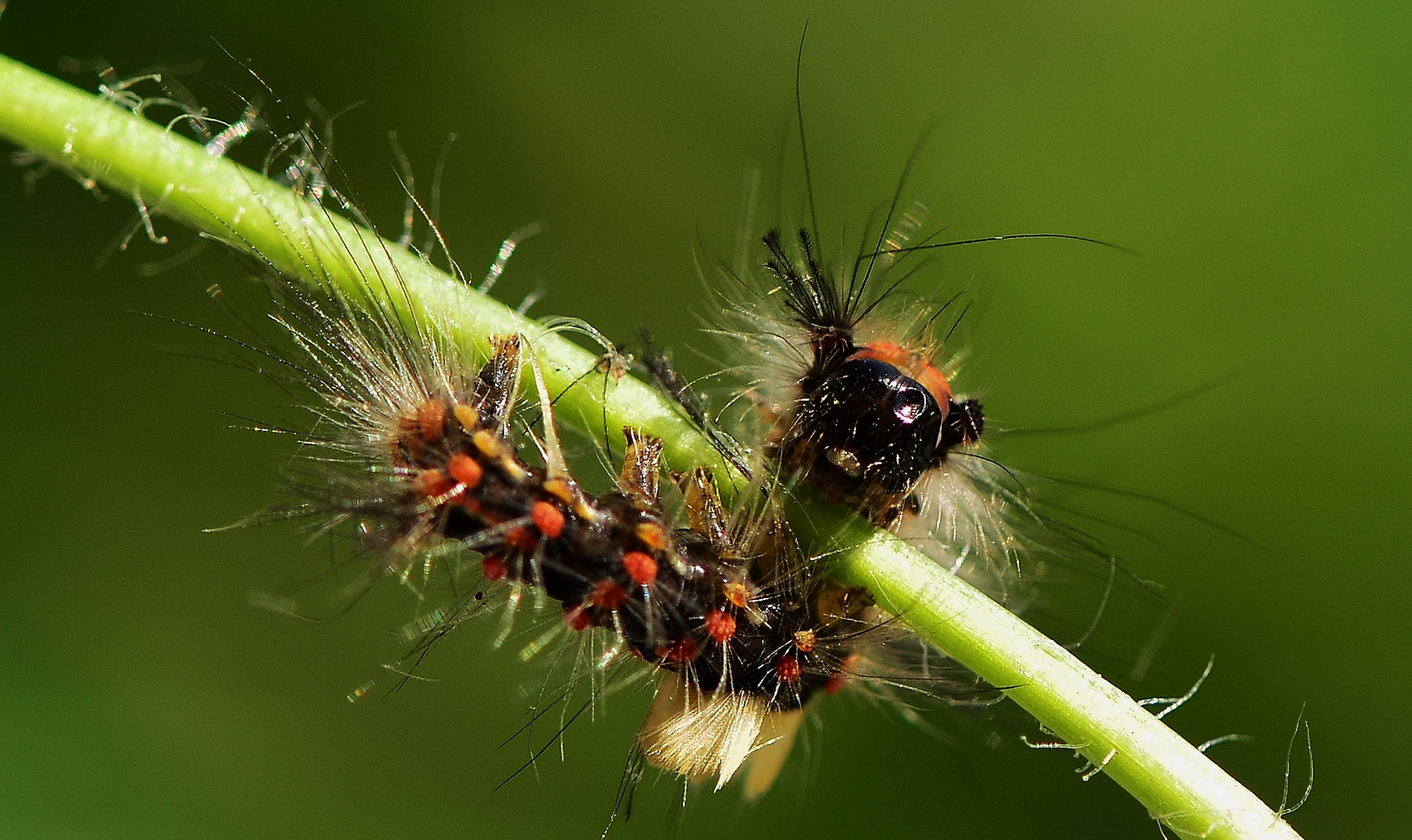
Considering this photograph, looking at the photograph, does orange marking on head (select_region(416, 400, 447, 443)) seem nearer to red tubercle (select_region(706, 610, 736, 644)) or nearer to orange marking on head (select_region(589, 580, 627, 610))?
orange marking on head (select_region(589, 580, 627, 610))

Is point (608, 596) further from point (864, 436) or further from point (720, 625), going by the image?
point (864, 436)

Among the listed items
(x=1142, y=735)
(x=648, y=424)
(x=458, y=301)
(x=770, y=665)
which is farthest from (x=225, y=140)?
(x=1142, y=735)

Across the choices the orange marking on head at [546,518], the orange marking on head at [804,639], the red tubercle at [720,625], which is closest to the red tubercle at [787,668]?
the orange marking on head at [804,639]

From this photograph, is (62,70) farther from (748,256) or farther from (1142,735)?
(1142,735)

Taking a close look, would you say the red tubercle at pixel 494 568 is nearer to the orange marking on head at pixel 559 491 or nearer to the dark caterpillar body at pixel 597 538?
the dark caterpillar body at pixel 597 538

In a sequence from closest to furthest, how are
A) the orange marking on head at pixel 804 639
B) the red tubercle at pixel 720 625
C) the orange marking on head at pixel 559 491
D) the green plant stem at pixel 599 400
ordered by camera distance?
the green plant stem at pixel 599 400, the orange marking on head at pixel 559 491, the red tubercle at pixel 720 625, the orange marking on head at pixel 804 639

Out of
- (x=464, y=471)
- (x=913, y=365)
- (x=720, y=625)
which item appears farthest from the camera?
(x=913, y=365)

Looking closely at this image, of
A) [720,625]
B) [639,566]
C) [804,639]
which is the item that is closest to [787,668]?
[804,639]
